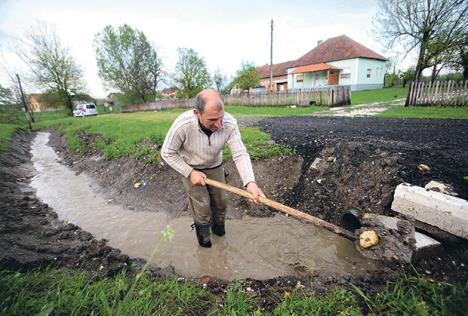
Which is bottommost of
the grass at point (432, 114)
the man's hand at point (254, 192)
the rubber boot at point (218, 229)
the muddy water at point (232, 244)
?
the muddy water at point (232, 244)

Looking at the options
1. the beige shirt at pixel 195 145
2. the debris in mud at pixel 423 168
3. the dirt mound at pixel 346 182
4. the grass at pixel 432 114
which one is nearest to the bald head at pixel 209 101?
the beige shirt at pixel 195 145

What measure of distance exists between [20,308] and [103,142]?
7337 mm

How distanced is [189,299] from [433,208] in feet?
8.76

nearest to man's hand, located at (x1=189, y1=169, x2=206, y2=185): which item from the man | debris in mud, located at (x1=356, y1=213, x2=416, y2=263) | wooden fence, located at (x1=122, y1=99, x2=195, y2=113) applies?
the man

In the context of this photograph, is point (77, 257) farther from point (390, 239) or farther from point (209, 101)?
point (390, 239)

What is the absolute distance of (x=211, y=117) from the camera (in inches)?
90.0

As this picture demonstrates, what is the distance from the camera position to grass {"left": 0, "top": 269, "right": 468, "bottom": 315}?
66.5 inches

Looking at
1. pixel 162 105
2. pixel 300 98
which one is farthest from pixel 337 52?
pixel 162 105

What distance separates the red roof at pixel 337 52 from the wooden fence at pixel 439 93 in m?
19.5

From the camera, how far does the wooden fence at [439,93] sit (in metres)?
10.1

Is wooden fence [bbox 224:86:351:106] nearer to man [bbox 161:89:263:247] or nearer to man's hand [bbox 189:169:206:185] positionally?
man [bbox 161:89:263:247]

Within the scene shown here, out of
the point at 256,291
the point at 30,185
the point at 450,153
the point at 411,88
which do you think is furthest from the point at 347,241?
the point at 411,88

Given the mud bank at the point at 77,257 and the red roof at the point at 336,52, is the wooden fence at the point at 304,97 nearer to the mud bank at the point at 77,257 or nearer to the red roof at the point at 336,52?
the mud bank at the point at 77,257

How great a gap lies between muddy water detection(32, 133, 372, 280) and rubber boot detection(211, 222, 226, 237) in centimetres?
7
